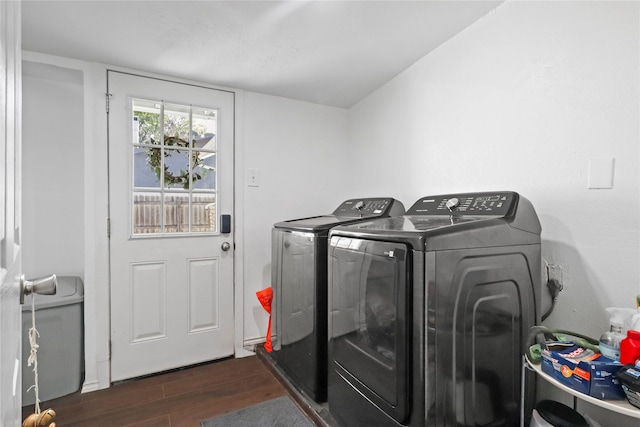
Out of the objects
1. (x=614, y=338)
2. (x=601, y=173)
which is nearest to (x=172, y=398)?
(x=614, y=338)

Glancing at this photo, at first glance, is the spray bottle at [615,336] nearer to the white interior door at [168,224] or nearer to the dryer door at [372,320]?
the dryer door at [372,320]

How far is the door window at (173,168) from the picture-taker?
→ 2.27 m

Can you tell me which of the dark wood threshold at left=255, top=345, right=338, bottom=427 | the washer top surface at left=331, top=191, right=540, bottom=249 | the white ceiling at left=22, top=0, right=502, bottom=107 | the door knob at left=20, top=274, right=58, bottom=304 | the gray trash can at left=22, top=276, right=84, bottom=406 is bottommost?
the dark wood threshold at left=255, top=345, right=338, bottom=427

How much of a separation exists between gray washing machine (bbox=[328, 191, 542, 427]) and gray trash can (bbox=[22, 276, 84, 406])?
1.83m

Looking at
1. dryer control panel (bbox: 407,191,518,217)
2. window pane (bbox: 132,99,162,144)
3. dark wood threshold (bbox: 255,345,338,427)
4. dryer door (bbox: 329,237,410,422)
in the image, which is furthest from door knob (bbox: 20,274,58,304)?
window pane (bbox: 132,99,162,144)

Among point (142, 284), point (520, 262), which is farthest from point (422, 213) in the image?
point (142, 284)

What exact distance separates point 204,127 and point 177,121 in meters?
0.20

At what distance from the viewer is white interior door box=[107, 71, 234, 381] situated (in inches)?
86.0

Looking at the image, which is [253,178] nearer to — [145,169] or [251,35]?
[145,169]

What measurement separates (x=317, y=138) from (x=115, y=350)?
7.55ft

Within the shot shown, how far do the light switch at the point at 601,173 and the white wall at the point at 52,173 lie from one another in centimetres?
306

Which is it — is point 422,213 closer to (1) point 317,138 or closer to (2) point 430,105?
(2) point 430,105

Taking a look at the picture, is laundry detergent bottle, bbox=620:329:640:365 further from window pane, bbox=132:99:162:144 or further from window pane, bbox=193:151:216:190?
window pane, bbox=132:99:162:144

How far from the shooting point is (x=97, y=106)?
6.94 feet
